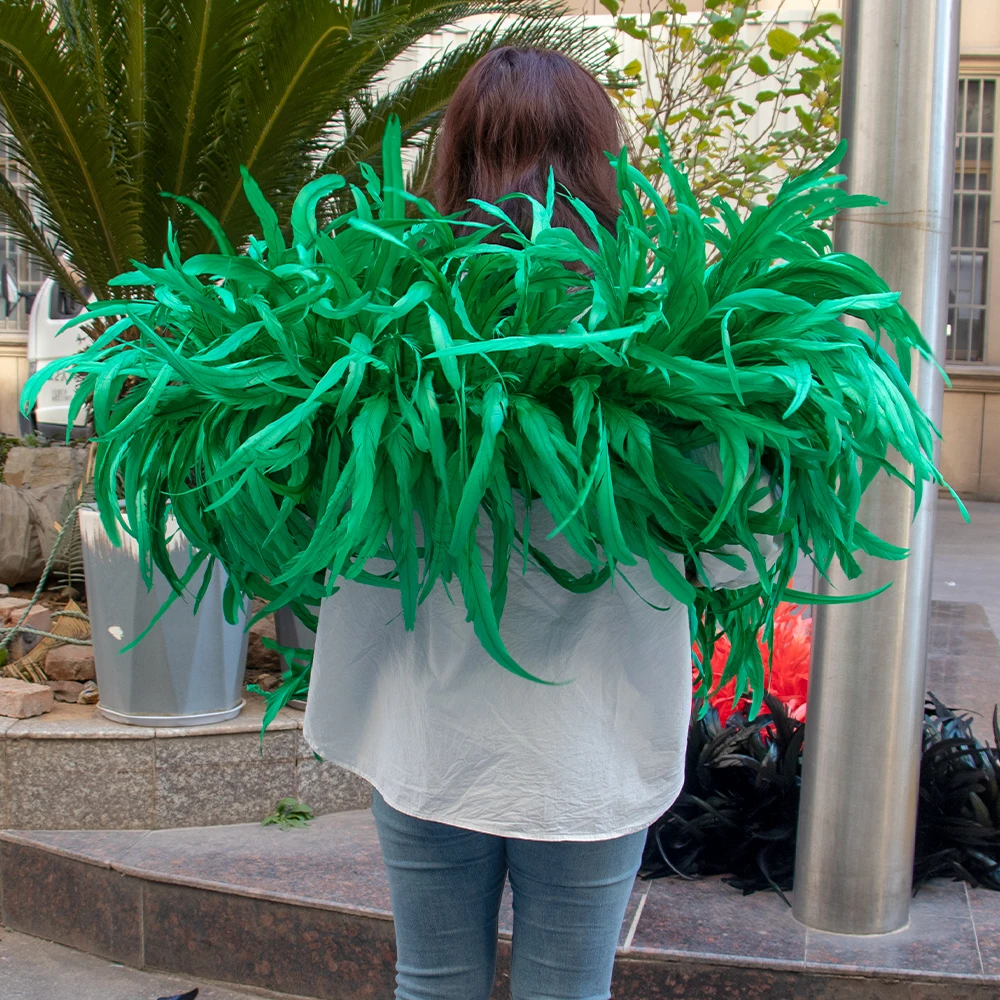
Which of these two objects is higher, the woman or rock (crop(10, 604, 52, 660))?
the woman

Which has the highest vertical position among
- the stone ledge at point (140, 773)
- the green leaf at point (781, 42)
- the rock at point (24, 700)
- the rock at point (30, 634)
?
the green leaf at point (781, 42)

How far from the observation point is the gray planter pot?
3557 millimetres

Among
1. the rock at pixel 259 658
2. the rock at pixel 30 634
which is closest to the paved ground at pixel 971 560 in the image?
the rock at pixel 259 658

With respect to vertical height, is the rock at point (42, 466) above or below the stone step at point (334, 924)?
above

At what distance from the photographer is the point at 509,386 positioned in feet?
4.51

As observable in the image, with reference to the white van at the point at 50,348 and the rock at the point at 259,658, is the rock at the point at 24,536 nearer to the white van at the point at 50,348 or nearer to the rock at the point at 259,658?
the rock at the point at 259,658

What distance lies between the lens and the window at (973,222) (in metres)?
13.9

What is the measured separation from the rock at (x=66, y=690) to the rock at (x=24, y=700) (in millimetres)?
225

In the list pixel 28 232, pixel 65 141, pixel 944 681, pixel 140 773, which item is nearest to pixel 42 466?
pixel 28 232

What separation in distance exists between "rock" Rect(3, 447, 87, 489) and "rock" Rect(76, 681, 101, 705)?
2675 millimetres

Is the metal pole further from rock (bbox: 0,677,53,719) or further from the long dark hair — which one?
rock (bbox: 0,677,53,719)

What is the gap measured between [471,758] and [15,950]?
232cm

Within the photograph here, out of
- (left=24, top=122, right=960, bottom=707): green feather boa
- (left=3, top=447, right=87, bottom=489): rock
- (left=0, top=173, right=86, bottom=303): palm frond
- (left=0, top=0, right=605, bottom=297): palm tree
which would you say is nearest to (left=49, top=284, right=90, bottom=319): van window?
(left=3, top=447, right=87, bottom=489): rock

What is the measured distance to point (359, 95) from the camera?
193 inches
